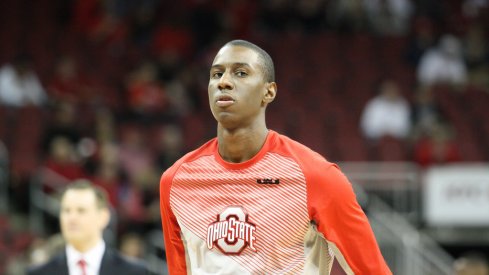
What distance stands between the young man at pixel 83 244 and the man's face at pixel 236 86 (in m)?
2.17

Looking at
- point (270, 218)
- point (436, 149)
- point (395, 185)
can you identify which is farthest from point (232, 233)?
point (436, 149)

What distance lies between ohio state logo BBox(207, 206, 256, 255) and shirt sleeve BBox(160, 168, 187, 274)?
9.3 inches

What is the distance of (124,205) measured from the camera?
41.0ft

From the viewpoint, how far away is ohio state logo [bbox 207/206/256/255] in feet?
13.2

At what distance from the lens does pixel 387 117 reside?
48.4ft

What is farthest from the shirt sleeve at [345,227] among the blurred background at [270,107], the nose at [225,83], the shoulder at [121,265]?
the blurred background at [270,107]

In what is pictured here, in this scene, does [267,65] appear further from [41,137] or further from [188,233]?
[41,137]

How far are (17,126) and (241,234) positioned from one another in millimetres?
9789

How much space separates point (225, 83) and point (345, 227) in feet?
2.48

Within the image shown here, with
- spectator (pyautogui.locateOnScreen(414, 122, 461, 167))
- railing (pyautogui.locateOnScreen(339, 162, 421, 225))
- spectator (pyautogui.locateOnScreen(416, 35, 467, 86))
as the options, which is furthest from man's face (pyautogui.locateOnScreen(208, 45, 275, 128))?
spectator (pyautogui.locateOnScreen(416, 35, 467, 86))

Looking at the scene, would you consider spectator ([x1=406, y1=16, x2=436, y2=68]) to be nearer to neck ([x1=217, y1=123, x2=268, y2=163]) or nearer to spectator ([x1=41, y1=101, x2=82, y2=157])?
spectator ([x1=41, y1=101, x2=82, y2=157])

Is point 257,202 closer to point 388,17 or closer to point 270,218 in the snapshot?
point 270,218

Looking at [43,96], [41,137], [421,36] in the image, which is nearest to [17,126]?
[41,137]

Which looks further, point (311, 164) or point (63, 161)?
point (63, 161)
